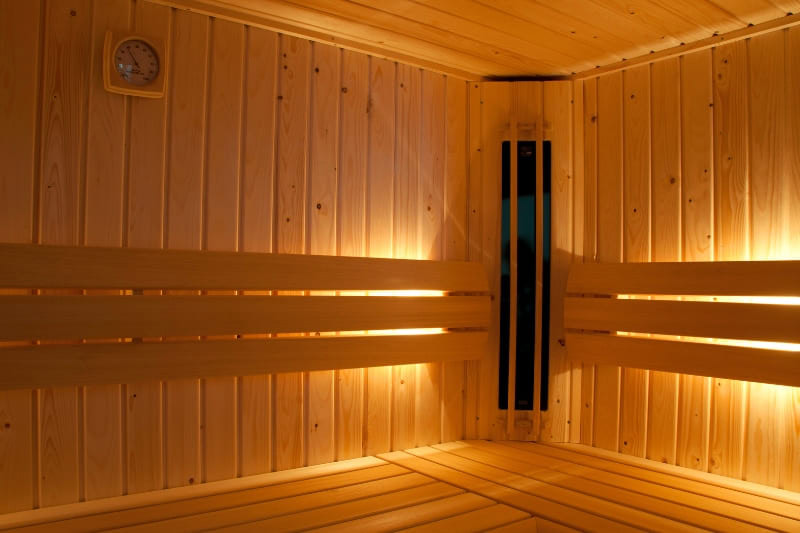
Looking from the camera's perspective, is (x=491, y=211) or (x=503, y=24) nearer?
(x=503, y=24)

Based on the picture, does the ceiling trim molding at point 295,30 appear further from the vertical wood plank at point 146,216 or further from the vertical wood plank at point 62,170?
the vertical wood plank at point 62,170

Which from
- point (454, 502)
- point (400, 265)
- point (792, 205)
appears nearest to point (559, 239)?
point (400, 265)

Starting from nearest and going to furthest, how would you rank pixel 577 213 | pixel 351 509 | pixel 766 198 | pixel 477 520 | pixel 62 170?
1. pixel 477 520
2. pixel 351 509
3. pixel 62 170
4. pixel 766 198
5. pixel 577 213

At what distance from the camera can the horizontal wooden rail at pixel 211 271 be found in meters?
2.14

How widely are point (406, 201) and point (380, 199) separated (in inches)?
6.2

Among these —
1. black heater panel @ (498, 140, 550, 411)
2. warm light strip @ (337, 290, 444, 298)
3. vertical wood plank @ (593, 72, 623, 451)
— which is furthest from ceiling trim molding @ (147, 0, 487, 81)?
warm light strip @ (337, 290, 444, 298)

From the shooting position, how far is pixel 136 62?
8.02ft

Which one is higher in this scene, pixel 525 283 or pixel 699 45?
pixel 699 45

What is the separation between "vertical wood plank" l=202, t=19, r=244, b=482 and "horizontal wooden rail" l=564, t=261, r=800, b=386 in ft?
5.62

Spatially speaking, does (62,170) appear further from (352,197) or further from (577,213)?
(577,213)

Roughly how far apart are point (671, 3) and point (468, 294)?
161cm

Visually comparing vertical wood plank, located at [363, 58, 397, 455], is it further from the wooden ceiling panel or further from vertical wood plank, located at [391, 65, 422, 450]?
the wooden ceiling panel

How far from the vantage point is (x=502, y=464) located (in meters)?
2.86

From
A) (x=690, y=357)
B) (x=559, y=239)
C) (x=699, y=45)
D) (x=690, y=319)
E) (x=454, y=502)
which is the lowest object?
(x=454, y=502)
